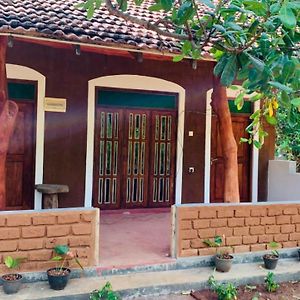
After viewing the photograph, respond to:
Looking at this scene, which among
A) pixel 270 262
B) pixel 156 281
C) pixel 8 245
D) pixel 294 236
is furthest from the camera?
pixel 294 236

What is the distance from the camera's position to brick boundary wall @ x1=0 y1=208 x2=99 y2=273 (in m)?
4.95

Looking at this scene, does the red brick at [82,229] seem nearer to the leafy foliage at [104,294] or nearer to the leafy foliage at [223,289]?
the leafy foliage at [104,294]

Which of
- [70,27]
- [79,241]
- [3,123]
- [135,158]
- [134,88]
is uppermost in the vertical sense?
[70,27]

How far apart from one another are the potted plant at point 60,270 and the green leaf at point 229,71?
8.94 ft

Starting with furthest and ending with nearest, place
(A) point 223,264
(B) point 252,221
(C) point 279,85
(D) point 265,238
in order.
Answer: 1. (D) point 265,238
2. (B) point 252,221
3. (A) point 223,264
4. (C) point 279,85

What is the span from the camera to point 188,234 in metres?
5.81

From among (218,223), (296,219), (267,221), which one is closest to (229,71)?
(218,223)

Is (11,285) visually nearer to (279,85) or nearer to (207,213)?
(207,213)

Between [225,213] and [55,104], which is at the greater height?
[55,104]

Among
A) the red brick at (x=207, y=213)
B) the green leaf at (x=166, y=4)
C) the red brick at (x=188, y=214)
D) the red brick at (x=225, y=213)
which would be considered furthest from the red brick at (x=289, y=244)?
the green leaf at (x=166, y=4)

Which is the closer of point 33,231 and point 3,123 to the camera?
point 33,231

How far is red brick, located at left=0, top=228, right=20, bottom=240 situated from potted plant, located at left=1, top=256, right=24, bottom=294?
223mm

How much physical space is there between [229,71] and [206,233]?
280 centimetres

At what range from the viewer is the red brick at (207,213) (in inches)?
232
